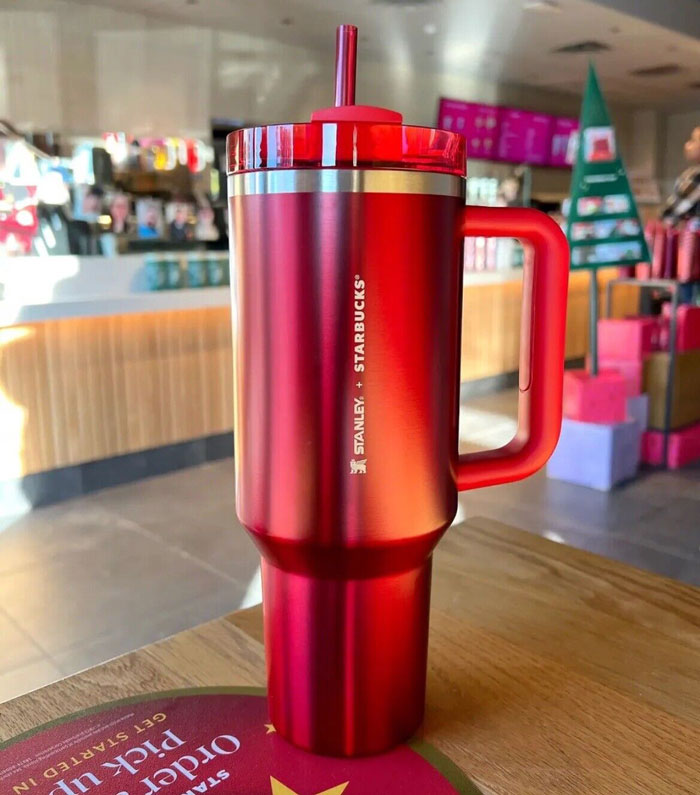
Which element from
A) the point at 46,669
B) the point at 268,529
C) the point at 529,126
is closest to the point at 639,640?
the point at 268,529

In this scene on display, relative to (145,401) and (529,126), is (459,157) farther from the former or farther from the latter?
(529,126)

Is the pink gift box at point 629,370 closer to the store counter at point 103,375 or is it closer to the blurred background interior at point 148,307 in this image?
the blurred background interior at point 148,307

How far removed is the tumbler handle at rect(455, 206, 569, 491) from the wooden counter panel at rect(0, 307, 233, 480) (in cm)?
306

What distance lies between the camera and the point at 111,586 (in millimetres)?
2553

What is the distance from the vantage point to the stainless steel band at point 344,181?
0.43 meters

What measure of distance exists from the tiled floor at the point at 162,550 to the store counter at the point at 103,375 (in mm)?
143

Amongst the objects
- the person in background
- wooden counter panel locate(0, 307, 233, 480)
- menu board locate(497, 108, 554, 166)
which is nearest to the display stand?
the person in background

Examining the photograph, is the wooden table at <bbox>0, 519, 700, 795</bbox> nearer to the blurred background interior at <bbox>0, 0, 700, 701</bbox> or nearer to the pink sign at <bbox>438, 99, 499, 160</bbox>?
the blurred background interior at <bbox>0, 0, 700, 701</bbox>

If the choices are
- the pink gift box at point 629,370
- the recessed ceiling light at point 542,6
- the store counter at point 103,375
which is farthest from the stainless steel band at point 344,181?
the recessed ceiling light at point 542,6

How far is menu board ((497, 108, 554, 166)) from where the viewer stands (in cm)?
613

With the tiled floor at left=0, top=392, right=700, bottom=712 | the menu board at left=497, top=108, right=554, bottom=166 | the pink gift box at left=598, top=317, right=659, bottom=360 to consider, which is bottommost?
the tiled floor at left=0, top=392, right=700, bottom=712

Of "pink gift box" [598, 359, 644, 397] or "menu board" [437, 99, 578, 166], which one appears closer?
"pink gift box" [598, 359, 644, 397]

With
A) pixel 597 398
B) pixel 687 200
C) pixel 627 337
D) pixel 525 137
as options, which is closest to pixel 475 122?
pixel 525 137

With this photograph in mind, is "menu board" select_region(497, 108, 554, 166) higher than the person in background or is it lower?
higher
